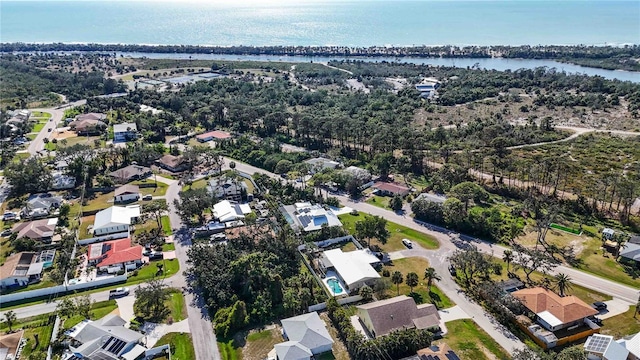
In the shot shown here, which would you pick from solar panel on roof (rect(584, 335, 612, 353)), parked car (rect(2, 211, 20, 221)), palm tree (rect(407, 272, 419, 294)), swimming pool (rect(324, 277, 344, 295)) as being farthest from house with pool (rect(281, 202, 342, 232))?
parked car (rect(2, 211, 20, 221))

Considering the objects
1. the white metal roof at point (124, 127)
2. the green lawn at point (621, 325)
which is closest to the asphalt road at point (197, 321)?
the green lawn at point (621, 325)

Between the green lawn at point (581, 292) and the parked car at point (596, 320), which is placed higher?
the green lawn at point (581, 292)

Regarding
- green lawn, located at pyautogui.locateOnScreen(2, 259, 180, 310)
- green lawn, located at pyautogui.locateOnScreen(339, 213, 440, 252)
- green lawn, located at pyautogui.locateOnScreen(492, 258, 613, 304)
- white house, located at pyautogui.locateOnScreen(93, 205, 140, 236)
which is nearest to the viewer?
green lawn, located at pyautogui.locateOnScreen(492, 258, 613, 304)

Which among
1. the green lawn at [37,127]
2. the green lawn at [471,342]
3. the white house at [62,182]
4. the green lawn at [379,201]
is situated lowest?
the green lawn at [471,342]

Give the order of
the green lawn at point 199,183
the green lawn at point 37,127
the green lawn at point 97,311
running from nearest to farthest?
1. the green lawn at point 97,311
2. the green lawn at point 199,183
3. the green lawn at point 37,127

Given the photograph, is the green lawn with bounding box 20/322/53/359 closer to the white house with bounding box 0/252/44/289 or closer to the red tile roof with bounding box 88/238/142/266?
the white house with bounding box 0/252/44/289

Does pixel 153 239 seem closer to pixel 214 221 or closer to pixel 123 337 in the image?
pixel 214 221

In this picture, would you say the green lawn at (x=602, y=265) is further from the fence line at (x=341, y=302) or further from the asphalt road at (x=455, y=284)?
the fence line at (x=341, y=302)
